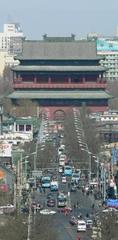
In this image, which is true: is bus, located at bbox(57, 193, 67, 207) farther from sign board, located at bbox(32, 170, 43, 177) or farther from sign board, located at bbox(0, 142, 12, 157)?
sign board, located at bbox(0, 142, 12, 157)

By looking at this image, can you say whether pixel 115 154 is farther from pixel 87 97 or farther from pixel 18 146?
pixel 87 97

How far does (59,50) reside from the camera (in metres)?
92.4

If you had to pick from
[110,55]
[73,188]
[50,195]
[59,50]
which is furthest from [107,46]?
[50,195]

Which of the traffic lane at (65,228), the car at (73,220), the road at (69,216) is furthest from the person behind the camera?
the car at (73,220)

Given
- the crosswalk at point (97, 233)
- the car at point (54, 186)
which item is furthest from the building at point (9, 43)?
the crosswalk at point (97, 233)

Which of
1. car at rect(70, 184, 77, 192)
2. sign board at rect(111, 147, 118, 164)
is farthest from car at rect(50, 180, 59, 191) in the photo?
sign board at rect(111, 147, 118, 164)

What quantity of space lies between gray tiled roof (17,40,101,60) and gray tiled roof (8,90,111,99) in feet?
10.6

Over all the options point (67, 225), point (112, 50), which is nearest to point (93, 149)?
point (67, 225)

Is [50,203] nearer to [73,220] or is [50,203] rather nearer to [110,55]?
[73,220]

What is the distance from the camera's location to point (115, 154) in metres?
52.2

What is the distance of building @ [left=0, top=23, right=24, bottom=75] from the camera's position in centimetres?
14662

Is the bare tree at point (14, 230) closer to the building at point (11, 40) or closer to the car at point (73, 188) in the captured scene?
the car at point (73, 188)

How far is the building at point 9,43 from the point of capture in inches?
5773

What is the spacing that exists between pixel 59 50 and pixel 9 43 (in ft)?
273
